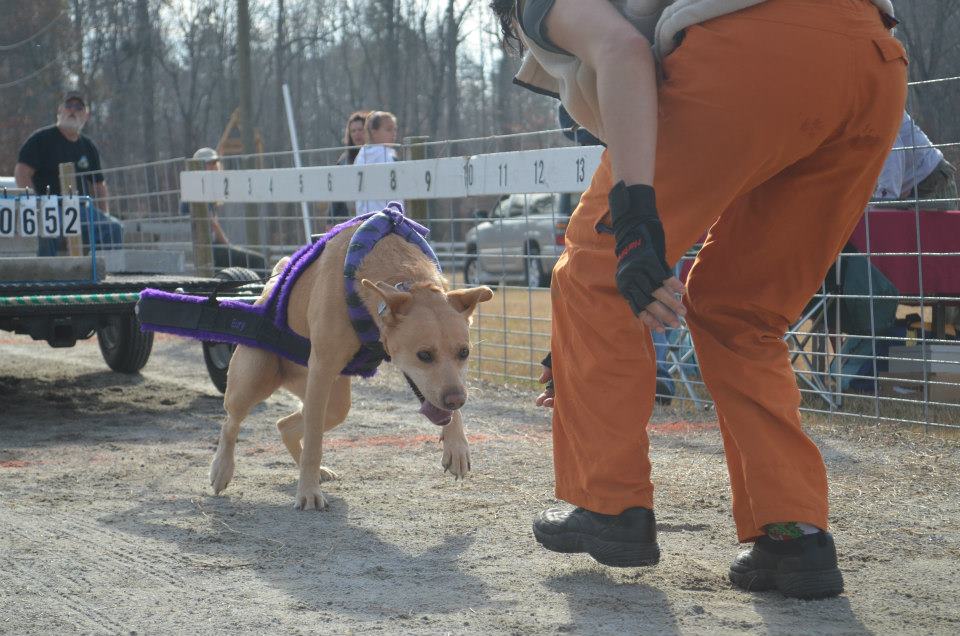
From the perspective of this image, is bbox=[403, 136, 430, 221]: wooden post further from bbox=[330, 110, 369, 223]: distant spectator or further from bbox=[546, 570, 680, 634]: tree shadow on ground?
bbox=[546, 570, 680, 634]: tree shadow on ground

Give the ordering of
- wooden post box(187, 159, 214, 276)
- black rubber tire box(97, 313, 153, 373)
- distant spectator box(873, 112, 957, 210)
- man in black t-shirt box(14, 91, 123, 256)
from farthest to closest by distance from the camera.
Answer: wooden post box(187, 159, 214, 276) < man in black t-shirt box(14, 91, 123, 256) < black rubber tire box(97, 313, 153, 373) < distant spectator box(873, 112, 957, 210)

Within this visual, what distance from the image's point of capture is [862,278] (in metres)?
6.02

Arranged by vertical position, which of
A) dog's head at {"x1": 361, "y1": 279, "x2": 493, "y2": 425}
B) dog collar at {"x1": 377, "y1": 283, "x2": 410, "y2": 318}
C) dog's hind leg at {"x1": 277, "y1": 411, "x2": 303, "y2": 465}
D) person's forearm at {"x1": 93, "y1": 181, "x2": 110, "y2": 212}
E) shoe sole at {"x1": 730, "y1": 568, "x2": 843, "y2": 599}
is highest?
person's forearm at {"x1": 93, "y1": 181, "x2": 110, "y2": 212}

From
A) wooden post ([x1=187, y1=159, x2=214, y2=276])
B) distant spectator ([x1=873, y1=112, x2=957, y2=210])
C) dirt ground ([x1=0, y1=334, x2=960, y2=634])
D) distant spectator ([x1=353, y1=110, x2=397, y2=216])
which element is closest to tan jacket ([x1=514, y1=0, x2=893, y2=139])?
dirt ground ([x1=0, y1=334, x2=960, y2=634])

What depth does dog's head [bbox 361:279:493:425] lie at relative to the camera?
3.96 m

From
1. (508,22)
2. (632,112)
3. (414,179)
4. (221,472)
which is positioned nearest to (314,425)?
(221,472)

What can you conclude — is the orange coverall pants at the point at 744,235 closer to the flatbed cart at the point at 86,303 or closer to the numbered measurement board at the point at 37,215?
the flatbed cart at the point at 86,303

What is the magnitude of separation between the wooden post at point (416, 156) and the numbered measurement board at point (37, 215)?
7.90ft

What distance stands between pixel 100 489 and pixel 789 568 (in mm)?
2942

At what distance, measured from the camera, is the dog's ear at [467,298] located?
4.11 m

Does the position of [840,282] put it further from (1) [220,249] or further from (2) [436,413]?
(1) [220,249]

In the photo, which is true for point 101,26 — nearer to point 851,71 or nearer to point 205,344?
point 205,344

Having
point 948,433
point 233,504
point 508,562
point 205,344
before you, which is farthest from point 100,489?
point 948,433

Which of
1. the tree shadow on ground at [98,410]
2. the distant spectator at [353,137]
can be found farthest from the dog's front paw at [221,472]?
the distant spectator at [353,137]
